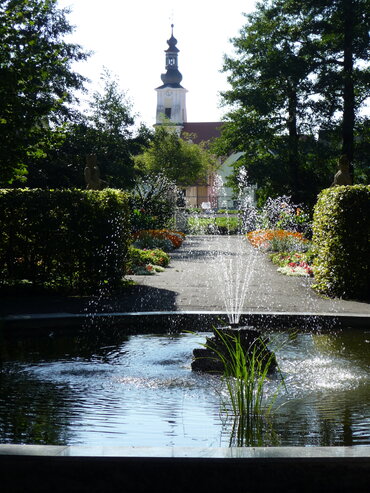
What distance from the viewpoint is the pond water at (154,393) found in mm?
4309

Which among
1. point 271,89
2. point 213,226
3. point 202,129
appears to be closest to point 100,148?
point 271,89

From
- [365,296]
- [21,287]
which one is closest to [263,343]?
[365,296]

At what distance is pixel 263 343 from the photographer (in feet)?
20.1

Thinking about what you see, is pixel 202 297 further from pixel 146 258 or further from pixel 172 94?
pixel 172 94

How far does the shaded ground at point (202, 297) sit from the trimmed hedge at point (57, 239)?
62cm

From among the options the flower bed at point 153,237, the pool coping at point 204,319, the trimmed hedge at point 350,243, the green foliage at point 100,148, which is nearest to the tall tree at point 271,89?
the green foliage at point 100,148

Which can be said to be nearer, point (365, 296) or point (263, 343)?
point (263, 343)

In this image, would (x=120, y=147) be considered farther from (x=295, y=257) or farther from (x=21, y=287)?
(x=21, y=287)

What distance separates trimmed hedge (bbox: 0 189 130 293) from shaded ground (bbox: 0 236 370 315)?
615mm

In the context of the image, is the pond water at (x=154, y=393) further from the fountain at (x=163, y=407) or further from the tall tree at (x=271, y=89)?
the tall tree at (x=271, y=89)

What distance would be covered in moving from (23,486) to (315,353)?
4.34 meters

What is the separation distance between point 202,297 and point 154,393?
5668 millimetres

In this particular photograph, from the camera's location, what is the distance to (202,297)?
436 inches

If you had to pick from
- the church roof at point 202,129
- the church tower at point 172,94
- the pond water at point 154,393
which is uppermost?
the church tower at point 172,94
